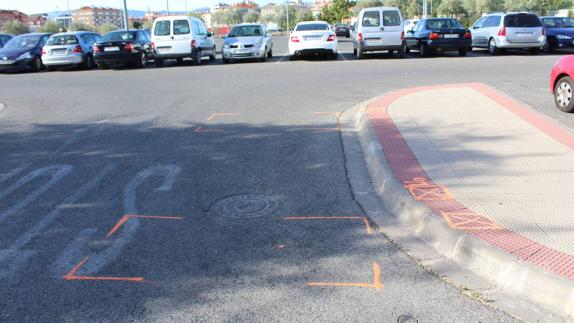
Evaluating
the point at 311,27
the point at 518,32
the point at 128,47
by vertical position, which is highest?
the point at 311,27

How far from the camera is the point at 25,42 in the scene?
72.3ft

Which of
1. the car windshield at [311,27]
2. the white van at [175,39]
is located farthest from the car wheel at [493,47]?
the white van at [175,39]

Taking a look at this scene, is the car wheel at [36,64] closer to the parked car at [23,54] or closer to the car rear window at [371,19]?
the parked car at [23,54]

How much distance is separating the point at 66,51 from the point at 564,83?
59.7 feet

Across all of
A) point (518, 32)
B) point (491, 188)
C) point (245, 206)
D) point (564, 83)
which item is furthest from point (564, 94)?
point (518, 32)

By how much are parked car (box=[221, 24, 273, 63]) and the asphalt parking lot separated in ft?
33.1

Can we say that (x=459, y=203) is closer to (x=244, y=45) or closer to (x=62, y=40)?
(x=244, y=45)

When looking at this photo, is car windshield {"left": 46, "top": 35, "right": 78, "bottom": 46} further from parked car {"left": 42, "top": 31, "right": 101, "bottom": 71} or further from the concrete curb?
the concrete curb

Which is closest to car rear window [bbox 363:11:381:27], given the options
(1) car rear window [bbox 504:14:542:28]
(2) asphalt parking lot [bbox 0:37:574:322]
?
(1) car rear window [bbox 504:14:542:28]

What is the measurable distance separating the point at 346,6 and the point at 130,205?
7088 cm

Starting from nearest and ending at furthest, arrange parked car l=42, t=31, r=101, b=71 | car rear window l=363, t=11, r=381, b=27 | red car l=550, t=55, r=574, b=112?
red car l=550, t=55, r=574, b=112 < car rear window l=363, t=11, r=381, b=27 < parked car l=42, t=31, r=101, b=71

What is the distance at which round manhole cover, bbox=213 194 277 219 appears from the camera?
5.06m

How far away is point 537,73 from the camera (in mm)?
14938

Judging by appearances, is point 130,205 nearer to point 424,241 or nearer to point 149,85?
point 424,241
